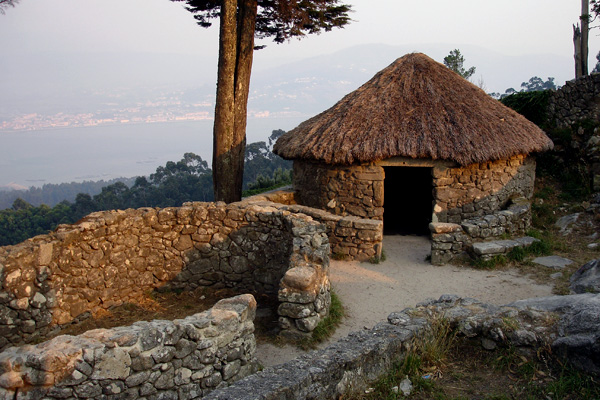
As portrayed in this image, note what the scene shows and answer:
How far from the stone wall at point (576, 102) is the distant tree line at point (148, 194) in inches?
409

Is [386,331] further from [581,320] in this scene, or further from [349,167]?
[349,167]

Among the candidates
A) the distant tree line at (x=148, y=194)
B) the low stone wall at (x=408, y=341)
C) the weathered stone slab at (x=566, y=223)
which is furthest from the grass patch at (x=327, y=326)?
the distant tree line at (x=148, y=194)

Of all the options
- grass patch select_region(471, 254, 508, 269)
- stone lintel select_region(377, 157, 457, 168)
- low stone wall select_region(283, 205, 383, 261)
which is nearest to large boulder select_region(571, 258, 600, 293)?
grass patch select_region(471, 254, 508, 269)

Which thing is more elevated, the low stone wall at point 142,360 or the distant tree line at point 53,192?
the low stone wall at point 142,360

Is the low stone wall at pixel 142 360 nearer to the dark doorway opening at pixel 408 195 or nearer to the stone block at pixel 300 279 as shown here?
the stone block at pixel 300 279

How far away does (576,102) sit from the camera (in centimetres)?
1317

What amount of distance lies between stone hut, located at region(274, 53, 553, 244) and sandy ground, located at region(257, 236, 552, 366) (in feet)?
5.74

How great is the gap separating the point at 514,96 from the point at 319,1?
7.31m

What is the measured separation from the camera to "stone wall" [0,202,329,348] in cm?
509

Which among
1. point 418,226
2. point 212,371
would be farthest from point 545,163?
point 212,371

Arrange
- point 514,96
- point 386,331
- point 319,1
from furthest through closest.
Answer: point 514,96 → point 319,1 → point 386,331

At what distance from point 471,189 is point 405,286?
3.44 metres

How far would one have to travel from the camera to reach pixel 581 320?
138 inches

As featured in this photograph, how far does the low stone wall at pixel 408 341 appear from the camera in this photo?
3049mm
